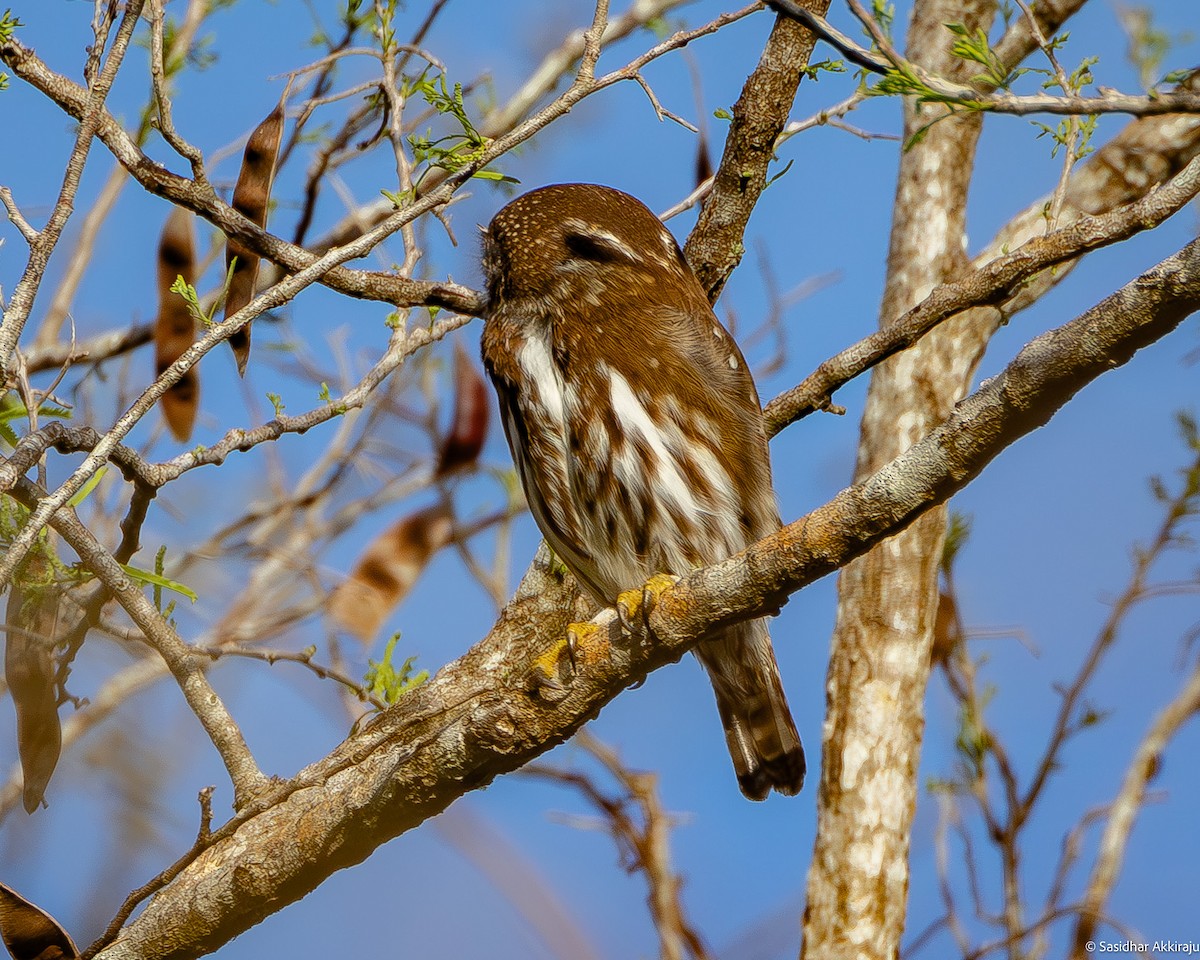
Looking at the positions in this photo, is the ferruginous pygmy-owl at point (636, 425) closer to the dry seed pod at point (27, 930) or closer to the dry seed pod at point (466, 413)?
the dry seed pod at point (466, 413)

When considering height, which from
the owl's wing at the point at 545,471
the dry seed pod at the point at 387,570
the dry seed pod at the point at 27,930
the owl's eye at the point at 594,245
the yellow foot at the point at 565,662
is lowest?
the dry seed pod at the point at 27,930

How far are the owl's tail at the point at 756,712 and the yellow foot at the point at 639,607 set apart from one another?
0.85 meters

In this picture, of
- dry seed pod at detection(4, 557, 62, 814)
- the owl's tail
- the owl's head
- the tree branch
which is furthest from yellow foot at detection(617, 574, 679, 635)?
dry seed pod at detection(4, 557, 62, 814)

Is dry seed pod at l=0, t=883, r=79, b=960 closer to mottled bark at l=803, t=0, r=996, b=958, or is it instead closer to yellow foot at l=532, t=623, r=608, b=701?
yellow foot at l=532, t=623, r=608, b=701

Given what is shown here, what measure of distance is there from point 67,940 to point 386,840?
2.14 feet

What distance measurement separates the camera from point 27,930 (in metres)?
2.63

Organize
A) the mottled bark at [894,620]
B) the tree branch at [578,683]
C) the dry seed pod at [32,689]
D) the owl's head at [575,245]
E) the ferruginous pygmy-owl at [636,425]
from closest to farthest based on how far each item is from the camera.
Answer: the tree branch at [578,683], the dry seed pod at [32,689], the ferruginous pygmy-owl at [636,425], the owl's head at [575,245], the mottled bark at [894,620]

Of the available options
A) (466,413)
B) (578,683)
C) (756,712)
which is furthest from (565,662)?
(466,413)

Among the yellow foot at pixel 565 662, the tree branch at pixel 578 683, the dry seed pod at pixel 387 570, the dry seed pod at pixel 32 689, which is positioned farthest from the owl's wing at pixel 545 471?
the dry seed pod at pixel 32 689

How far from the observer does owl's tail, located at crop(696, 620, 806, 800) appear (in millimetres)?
3529

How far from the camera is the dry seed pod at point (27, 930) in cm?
262

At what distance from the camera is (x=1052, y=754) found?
412 cm

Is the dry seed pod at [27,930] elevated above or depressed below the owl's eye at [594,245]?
below

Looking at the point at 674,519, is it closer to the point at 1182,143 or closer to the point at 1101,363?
the point at 1101,363
